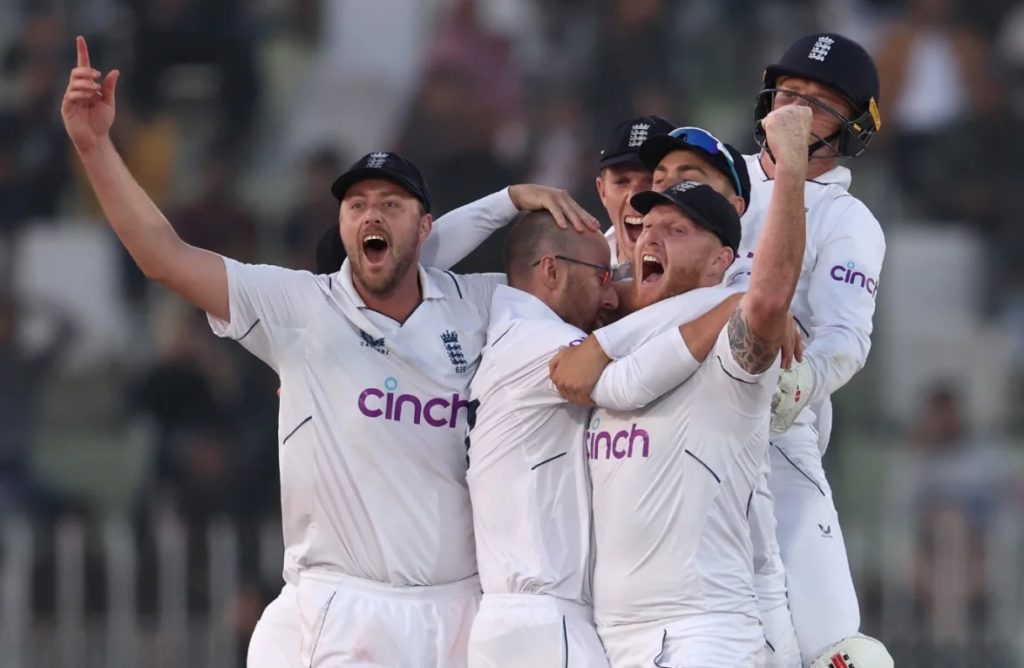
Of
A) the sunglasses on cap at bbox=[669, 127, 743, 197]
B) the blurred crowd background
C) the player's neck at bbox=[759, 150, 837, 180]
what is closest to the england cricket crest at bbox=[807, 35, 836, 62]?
the player's neck at bbox=[759, 150, 837, 180]

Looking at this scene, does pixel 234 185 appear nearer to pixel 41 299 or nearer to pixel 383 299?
pixel 41 299

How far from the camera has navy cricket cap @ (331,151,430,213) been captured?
6.70 metres

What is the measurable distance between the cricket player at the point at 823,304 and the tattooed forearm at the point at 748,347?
0.55m

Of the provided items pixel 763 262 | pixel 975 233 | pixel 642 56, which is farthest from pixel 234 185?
pixel 763 262

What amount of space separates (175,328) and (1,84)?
8.96 ft

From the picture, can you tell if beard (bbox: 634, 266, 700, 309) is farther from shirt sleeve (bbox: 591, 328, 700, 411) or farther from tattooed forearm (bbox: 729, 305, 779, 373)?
tattooed forearm (bbox: 729, 305, 779, 373)

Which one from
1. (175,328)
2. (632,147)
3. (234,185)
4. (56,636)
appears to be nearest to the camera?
(632,147)

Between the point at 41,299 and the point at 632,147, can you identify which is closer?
the point at 632,147

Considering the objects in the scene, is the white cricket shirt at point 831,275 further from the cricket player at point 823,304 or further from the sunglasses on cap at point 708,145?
the sunglasses on cap at point 708,145

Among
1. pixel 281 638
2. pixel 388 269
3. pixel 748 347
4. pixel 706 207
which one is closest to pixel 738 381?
pixel 748 347

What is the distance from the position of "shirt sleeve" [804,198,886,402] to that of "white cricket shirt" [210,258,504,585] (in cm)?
114

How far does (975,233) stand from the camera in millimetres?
14367

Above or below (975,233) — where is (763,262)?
below

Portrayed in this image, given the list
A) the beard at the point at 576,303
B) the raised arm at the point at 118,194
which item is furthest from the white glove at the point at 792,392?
the raised arm at the point at 118,194
